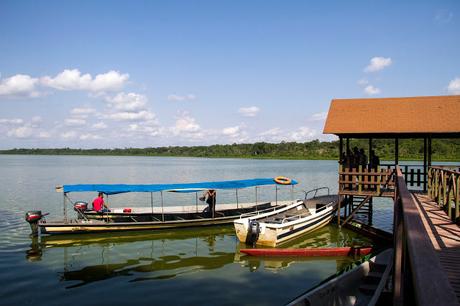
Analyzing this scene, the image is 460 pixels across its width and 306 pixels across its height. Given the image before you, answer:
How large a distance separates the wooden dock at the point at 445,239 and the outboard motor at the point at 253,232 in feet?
20.3

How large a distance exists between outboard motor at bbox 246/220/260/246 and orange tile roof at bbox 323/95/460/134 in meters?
5.57

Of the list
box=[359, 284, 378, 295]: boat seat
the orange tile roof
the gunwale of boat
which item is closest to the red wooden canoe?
the gunwale of boat

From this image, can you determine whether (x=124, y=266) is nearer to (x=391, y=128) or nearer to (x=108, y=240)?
(x=108, y=240)

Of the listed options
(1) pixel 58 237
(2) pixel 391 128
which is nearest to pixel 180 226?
(1) pixel 58 237

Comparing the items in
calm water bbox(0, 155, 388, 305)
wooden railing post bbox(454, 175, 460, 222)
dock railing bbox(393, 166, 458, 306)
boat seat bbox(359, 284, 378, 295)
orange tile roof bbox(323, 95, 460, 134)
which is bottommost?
calm water bbox(0, 155, 388, 305)

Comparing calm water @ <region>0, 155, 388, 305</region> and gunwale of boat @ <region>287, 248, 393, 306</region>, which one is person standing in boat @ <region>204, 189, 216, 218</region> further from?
gunwale of boat @ <region>287, 248, 393, 306</region>

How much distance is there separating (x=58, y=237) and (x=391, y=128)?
51.4ft

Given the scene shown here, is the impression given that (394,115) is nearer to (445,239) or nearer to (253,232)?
(253,232)

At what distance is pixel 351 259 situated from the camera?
1375 cm

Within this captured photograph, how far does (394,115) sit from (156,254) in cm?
1229

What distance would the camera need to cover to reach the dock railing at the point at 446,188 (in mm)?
8695

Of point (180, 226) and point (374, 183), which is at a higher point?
point (374, 183)

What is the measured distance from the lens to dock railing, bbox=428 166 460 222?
8695 mm

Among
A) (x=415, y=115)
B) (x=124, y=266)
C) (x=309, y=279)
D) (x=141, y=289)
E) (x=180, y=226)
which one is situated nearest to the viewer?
(x=141, y=289)
